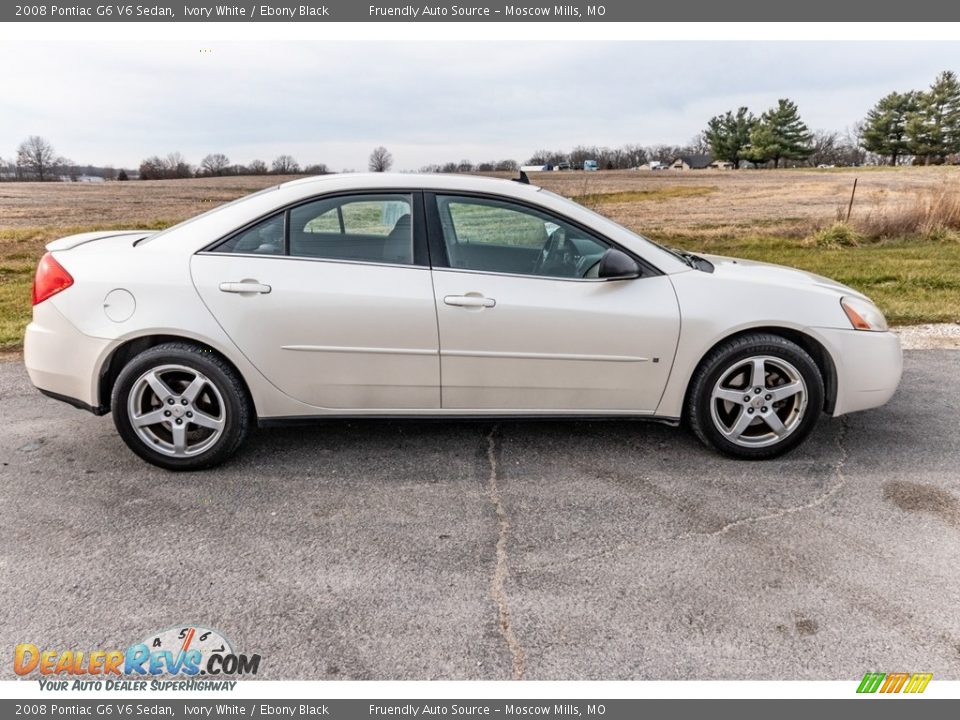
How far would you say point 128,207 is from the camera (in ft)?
85.3

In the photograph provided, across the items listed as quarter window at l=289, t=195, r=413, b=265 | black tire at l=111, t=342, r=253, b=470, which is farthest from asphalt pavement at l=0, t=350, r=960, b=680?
quarter window at l=289, t=195, r=413, b=265

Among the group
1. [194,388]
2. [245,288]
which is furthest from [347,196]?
[194,388]

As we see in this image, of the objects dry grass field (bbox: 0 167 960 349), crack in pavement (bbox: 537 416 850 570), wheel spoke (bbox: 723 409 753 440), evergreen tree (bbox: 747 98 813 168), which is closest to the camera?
crack in pavement (bbox: 537 416 850 570)

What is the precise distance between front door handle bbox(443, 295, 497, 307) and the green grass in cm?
544

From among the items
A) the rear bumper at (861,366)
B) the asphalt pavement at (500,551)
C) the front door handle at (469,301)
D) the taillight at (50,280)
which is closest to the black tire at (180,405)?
the asphalt pavement at (500,551)

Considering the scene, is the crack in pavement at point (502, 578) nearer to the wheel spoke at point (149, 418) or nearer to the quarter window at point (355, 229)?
the quarter window at point (355, 229)

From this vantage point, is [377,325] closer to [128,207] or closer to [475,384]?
[475,384]

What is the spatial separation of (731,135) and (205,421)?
275 ft

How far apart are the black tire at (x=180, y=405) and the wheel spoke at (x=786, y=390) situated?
113 inches

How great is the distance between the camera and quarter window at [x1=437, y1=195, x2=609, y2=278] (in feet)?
11.9

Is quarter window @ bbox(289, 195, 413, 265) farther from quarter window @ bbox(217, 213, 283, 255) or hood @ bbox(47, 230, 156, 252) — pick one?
hood @ bbox(47, 230, 156, 252)

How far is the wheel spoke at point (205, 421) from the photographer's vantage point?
3543 millimetres

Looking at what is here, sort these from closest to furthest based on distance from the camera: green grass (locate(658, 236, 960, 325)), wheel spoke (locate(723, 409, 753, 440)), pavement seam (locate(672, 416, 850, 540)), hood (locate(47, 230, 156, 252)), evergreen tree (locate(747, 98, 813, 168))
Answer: pavement seam (locate(672, 416, 850, 540)) → wheel spoke (locate(723, 409, 753, 440)) → hood (locate(47, 230, 156, 252)) → green grass (locate(658, 236, 960, 325)) → evergreen tree (locate(747, 98, 813, 168))

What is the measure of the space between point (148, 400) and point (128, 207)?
2613cm
